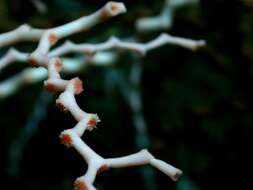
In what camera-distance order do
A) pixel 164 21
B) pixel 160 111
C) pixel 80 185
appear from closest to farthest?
pixel 80 185 < pixel 164 21 < pixel 160 111

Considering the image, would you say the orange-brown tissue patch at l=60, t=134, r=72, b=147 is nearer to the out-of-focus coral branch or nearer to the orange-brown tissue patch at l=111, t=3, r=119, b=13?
the orange-brown tissue patch at l=111, t=3, r=119, b=13

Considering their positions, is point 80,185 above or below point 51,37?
below

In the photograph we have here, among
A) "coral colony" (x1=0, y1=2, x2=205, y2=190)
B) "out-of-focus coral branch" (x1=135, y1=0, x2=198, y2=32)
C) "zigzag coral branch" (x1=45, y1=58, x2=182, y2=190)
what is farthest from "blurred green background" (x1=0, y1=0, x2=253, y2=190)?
"zigzag coral branch" (x1=45, y1=58, x2=182, y2=190)

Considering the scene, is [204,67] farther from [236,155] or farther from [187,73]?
[236,155]

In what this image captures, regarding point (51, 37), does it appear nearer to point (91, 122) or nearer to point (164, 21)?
point (91, 122)

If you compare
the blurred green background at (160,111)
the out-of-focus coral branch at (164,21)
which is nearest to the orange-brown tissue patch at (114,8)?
the out-of-focus coral branch at (164,21)

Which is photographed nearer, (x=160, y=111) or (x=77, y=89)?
(x=77, y=89)

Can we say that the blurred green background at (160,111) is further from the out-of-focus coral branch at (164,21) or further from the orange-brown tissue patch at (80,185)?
the orange-brown tissue patch at (80,185)

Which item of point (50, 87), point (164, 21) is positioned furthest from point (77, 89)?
point (164, 21)
